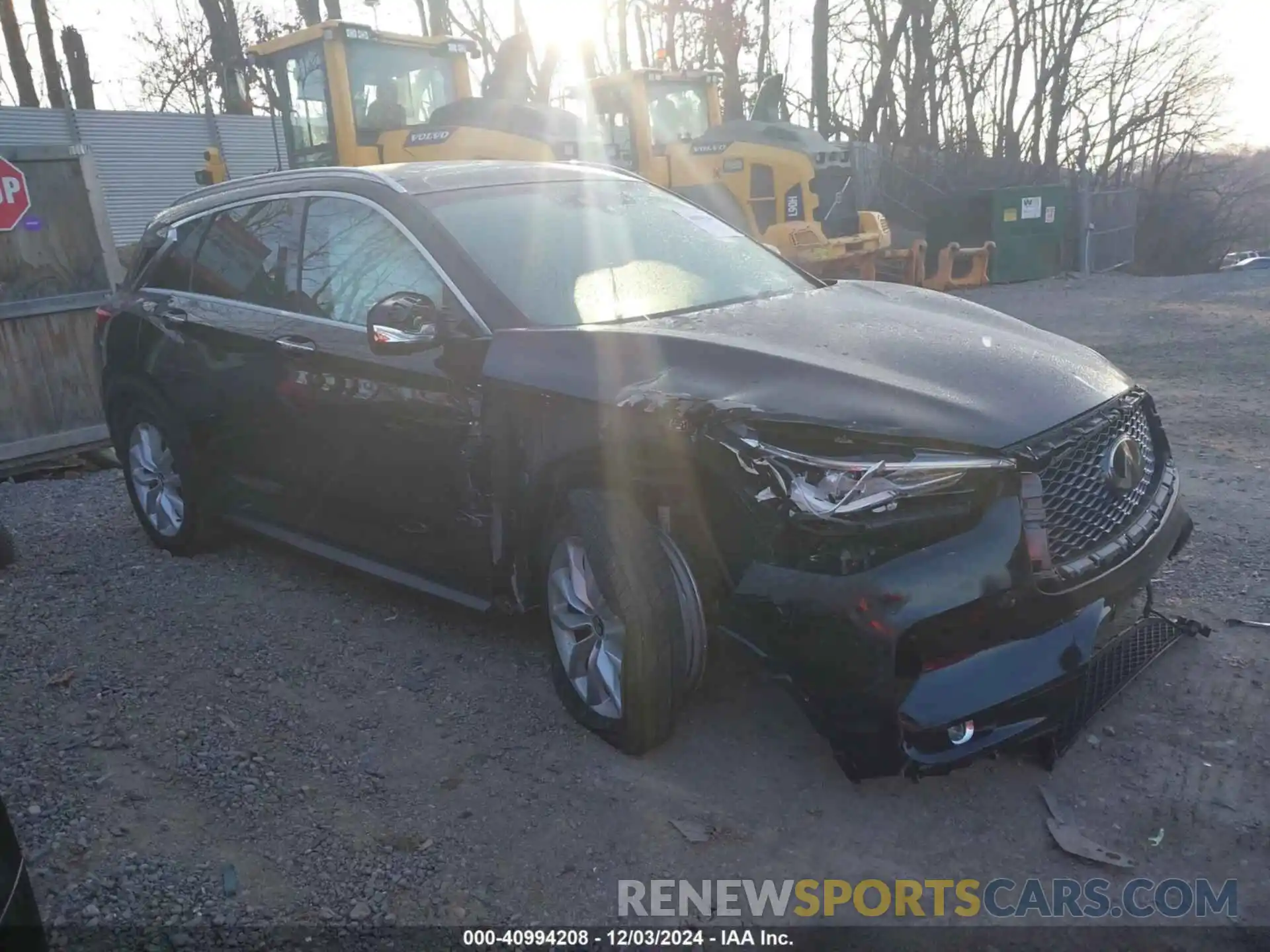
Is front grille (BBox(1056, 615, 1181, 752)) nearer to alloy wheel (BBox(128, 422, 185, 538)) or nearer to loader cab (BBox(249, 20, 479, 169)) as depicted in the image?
alloy wheel (BBox(128, 422, 185, 538))

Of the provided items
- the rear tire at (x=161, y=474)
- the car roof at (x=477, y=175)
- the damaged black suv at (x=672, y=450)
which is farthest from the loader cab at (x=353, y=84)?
the car roof at (x=477, y=175)

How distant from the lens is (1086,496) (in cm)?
302

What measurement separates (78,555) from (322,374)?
2.40 metres

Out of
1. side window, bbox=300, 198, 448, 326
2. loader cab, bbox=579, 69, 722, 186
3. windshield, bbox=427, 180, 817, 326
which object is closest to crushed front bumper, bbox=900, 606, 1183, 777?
windshield, bbox=427, 180, 817, 326

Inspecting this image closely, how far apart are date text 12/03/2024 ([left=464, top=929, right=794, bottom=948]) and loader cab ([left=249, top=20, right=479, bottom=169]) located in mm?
10608

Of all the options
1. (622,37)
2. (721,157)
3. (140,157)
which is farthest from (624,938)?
(622,37)

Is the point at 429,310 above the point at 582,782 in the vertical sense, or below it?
above

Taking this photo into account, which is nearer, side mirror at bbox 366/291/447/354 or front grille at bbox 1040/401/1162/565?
front grille at bbox 1040/401/1162/565

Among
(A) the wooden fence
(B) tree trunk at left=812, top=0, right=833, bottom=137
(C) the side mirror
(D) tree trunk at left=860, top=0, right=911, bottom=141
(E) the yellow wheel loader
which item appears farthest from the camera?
(D) tree trunk at left=860, top=0, right=911, bottom=141

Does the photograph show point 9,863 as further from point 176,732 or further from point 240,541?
point 240,541

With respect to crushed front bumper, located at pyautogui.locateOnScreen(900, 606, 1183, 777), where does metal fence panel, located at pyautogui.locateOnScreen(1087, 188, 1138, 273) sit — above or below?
below

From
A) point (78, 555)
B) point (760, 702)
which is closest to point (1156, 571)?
point (760, 702)

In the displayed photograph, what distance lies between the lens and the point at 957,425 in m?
2.81

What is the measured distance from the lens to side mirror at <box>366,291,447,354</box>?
360 centimetres
